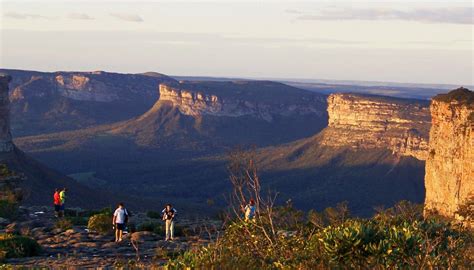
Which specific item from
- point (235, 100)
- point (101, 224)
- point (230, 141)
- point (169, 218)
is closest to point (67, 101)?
point (235, 100)

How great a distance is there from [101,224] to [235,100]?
4943 inches

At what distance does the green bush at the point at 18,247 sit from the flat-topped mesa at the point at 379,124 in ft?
241

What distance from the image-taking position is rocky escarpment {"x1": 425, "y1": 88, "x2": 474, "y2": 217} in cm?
4909

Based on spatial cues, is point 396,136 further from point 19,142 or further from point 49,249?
point 49,249

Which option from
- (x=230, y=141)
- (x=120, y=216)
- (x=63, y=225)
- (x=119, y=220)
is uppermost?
(x=120, y=216)

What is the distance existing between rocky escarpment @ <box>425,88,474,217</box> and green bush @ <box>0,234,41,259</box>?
27307 millimetres

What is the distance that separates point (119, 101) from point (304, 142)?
241 ft

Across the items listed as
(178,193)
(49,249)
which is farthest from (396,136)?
(49,249)

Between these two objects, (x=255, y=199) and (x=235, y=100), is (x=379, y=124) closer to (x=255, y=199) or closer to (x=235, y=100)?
(x=235, y=100)

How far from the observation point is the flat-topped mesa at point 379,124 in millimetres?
96562

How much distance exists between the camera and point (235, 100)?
157m

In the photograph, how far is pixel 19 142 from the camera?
122250 millimetres

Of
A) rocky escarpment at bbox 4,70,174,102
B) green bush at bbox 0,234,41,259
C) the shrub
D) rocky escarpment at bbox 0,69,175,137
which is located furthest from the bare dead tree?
rocky escarpment at bbox 4,70,174,102

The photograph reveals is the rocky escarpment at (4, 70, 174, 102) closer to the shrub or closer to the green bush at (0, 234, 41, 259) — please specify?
the shrub
